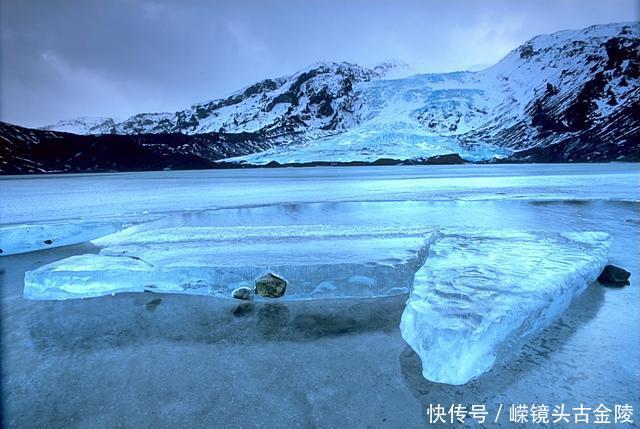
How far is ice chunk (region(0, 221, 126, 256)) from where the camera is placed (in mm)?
7266

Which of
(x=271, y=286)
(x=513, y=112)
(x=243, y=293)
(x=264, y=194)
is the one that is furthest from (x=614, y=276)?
(x=513, y=112)

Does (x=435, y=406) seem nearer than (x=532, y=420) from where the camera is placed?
No

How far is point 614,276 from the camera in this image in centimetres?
459

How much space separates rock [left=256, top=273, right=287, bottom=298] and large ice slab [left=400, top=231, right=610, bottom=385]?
170 cm

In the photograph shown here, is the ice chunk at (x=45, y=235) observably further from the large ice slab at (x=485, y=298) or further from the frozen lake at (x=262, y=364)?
the large ice slab at (x=485, y=298)

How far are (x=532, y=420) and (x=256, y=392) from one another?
1834mm

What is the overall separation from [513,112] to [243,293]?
140 metres

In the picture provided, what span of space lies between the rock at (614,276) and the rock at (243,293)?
14.8 feet

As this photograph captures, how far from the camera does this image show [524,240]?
5730 millimetres

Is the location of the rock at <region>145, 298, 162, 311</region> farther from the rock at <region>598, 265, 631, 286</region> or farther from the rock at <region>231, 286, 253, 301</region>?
the rock at <region>598, 265, 631, 286</region>

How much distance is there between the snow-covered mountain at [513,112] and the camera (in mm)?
91250

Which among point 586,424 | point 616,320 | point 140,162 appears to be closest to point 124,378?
point 586,424

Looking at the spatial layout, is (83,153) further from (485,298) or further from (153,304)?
(485,298)

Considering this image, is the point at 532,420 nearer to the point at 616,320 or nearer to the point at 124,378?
the point at 616,320
